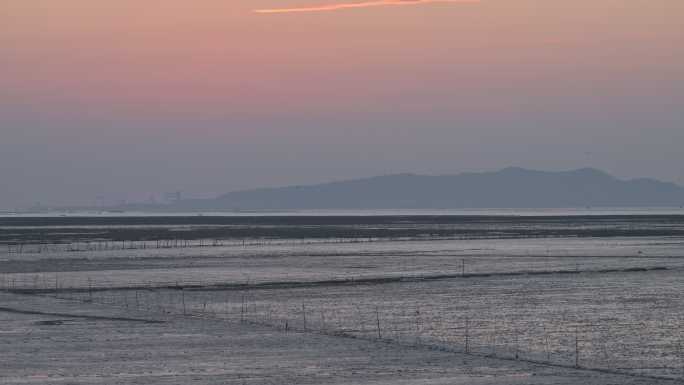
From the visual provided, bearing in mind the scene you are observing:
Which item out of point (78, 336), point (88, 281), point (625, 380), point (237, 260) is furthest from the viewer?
point (237, 260)

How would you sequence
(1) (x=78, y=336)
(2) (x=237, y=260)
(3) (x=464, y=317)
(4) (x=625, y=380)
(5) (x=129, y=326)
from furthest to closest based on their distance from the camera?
(2) (x=237, y=260)
(3) (x=464, y=317)
(5) (x=129, y=326)
(1) (x=78, y=336)
(4) (x=625, y=380)

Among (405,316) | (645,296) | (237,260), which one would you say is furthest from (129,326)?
(237,260)

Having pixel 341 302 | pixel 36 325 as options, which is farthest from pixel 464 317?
pixel 36 325

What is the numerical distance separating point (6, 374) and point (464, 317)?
18.6 meters

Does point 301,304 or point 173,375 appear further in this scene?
point 301,304

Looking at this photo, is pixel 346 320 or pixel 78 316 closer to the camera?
pixel 346 320

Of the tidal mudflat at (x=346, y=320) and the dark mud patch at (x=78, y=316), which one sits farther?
the dark mud patch at (x=78, y=316)

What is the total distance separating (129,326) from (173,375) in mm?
11398

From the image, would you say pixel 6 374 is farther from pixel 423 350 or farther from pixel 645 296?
pixel 645 296

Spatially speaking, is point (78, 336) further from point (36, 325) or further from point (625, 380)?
point (625, 380)

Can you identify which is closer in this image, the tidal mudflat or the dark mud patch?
the tidal mudflat

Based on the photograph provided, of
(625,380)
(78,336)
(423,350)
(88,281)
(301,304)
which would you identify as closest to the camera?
(625,380)

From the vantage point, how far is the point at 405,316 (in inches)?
1650

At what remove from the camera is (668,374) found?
27.8 meters
